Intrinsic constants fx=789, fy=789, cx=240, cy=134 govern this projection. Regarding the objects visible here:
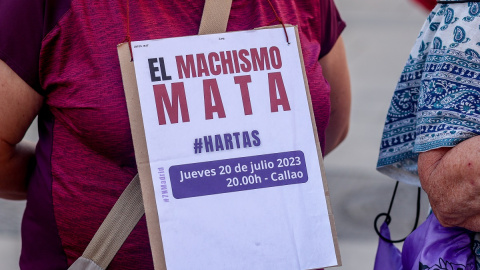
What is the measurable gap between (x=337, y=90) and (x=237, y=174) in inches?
33.7

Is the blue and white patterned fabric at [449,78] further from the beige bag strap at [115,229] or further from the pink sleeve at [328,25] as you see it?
the beige bag strap at [115,229]

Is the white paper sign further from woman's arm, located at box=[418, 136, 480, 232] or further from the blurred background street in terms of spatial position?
the blurred background street

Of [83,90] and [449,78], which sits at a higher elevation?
[449,78]

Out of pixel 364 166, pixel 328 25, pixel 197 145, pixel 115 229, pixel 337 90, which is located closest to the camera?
pixel 197 145

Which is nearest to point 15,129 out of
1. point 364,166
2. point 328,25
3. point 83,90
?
point 83,90

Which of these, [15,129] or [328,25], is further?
[328,25]

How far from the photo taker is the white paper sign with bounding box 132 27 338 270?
1.67m

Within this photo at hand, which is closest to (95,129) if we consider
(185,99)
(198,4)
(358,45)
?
(185,99)

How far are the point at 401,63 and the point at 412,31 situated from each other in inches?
47.2

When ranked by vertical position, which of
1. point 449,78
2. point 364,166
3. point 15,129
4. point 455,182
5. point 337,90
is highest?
point 449,78

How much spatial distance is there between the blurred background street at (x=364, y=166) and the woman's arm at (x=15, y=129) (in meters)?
2.52

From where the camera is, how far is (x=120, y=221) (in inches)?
70.3

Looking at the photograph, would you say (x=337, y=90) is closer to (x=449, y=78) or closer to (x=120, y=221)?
(x=449, y=78)

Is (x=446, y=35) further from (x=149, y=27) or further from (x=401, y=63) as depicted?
(x=401, y=63)
